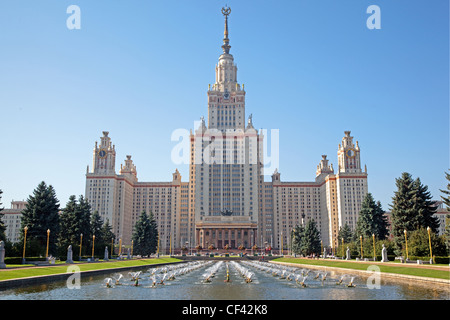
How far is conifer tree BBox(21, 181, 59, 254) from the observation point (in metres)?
56.5

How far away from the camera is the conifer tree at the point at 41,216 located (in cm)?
5647

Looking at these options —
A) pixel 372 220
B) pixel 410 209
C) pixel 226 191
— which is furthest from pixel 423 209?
pixel 226 191

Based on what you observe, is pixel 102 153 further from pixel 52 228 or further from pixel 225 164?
pixel 52 228

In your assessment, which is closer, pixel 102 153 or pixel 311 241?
pixel 311 241

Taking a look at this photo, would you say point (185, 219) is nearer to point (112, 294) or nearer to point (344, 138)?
point (344, 138)

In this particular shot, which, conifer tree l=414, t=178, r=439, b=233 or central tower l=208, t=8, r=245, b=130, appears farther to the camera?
central tower l=208, t=8, r=245, b=130

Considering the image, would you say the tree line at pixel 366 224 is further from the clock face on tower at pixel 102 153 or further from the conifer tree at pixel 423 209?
the clock face on tower at pixel 102 153

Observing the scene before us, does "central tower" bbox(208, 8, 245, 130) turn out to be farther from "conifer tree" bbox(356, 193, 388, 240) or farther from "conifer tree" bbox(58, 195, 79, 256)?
"conifer tree" bbox(58, 195, 79, 256)

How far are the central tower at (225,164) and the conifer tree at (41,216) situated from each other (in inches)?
3795

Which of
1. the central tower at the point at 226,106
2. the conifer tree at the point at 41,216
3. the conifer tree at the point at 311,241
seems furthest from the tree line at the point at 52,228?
the central tower at the point at 226,106

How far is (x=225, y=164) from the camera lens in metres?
160

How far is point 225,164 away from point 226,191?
11102 mm

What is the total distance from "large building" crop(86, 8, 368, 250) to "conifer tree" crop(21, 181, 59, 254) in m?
92.7

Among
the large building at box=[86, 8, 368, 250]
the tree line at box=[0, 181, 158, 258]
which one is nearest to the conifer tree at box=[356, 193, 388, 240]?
the tree line at box=[0, 181, 158, 258]
